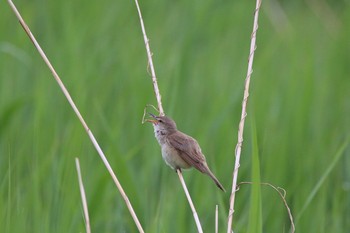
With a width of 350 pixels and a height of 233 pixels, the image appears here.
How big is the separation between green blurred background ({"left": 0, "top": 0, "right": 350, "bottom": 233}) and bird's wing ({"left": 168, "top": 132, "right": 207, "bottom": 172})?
200 millimetres

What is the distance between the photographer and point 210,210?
440cm

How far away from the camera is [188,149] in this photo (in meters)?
3.65

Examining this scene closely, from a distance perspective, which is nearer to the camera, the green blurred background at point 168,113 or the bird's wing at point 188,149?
the bird's wing at point 188,149

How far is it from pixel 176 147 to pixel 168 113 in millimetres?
244

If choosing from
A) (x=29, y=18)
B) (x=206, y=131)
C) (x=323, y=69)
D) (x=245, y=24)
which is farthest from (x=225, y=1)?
(x=206, y=131)

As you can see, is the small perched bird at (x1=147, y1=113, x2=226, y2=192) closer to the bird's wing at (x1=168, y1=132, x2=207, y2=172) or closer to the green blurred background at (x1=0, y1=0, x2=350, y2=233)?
the bird's wing at (x1=168, y1=132, x2=207, y2=172)

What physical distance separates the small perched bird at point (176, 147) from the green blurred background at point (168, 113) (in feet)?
0.63

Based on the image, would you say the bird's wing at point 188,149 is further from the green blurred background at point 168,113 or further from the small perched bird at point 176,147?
the green blurred background at point 168,113

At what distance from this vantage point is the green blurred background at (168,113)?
12.5ft

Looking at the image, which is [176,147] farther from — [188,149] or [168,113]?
[168,113]

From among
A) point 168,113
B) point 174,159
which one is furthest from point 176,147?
point 168,113

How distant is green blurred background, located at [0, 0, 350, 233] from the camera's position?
3.81 metres

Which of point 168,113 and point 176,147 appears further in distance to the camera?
point 168,113

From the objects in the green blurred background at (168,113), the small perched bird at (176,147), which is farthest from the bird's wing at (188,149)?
the green blurred background at (168,113)
